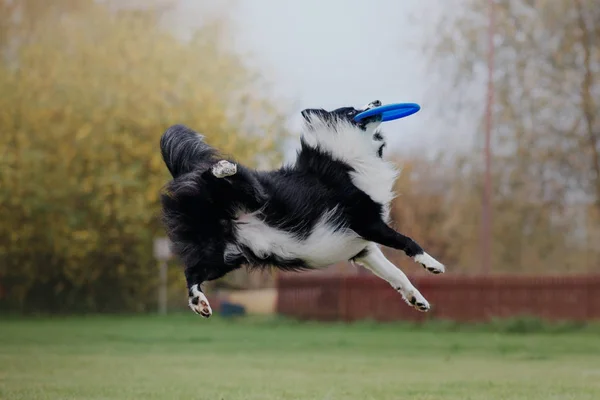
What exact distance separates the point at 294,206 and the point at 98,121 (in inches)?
790

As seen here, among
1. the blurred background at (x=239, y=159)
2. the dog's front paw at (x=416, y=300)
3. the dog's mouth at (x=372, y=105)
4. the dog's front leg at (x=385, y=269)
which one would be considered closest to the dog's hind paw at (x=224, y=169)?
the dog's mouth at (x=372, y=105)

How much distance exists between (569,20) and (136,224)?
488 inches

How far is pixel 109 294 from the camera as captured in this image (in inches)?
1085

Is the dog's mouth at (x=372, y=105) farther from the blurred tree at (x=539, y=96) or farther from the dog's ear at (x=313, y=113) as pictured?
the blurred tree at (x=539, y=96)

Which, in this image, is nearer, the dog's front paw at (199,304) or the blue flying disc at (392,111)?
the dog's front paw at (199,304)

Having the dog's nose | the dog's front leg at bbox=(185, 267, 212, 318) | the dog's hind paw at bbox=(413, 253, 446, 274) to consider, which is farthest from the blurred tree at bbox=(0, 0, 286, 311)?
the dog's hind paw at bbox=(413, 253, 446, 274)

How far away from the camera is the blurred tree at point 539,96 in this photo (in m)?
24.0

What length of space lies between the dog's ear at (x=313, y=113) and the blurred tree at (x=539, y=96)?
18.7 meters

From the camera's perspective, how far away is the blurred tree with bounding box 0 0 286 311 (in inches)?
987

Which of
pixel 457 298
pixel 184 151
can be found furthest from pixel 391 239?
pixel 457 298

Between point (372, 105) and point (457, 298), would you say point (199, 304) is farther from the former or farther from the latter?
point (457, 298)

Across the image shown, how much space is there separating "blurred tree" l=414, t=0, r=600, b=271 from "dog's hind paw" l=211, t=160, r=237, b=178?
19.4 metres

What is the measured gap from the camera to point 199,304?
5.59m

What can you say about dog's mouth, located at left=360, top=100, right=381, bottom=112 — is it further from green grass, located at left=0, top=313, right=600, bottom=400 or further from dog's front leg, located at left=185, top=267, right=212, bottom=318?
green grass, located at left=0, top=313, right=600, bottom=400
